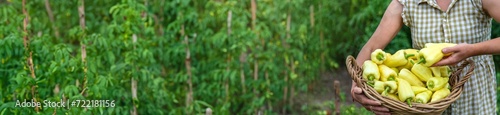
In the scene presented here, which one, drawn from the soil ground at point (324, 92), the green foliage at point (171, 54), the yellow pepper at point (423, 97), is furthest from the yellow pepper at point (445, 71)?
the soil ground at point (324, 92)

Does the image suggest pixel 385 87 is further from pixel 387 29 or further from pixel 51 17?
pixel 51 17

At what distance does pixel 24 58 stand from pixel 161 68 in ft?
3.79

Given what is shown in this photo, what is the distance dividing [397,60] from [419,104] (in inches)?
6.8

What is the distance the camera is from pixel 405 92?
198cm

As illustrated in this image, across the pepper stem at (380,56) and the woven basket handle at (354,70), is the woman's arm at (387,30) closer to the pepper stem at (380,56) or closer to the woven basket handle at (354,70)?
the woven basket handle at (354,70)

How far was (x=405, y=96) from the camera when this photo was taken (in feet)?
6.50

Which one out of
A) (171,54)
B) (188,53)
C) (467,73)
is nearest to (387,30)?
(467,73)

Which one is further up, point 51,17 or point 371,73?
point 51,17

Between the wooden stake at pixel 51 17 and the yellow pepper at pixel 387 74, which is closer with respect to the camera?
the yellow pepper at pixel 387 74

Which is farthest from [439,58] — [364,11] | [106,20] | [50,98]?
[106,20]

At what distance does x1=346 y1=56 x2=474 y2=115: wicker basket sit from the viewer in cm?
197

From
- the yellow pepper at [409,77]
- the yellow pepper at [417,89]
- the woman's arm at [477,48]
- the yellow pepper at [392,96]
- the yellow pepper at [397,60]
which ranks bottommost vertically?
the yellow pepper at [392,96]

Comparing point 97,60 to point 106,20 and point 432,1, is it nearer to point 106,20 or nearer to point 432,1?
point 106,20

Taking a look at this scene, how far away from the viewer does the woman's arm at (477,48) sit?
78.7 inches
